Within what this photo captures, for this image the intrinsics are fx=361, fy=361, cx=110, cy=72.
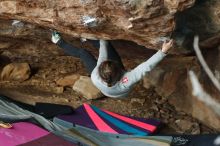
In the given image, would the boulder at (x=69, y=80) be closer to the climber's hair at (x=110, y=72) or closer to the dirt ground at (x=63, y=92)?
the dirt ground at (x=63, y=92)

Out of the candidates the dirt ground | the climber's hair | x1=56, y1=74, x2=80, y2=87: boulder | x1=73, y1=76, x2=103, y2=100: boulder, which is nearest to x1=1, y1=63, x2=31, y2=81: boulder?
the dirt ground

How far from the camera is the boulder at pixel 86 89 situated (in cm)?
404

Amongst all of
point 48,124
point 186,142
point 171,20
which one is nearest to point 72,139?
point 48,124

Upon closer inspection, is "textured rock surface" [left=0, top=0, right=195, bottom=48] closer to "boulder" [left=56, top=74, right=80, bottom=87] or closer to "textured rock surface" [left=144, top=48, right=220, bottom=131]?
"textured rock surface" [left=144, top=48, right=220, bottom=131]

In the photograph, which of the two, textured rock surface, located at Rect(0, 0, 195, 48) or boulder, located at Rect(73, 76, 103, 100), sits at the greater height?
textured rock surface, located at Rect(0, 0, 195, 48)

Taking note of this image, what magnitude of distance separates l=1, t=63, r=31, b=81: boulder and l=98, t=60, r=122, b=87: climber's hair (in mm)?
→ 1990

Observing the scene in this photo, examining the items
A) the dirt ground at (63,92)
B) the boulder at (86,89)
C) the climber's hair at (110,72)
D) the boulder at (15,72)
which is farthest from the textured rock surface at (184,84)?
the boulder at (15,72)

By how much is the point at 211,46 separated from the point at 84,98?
5.55 ft

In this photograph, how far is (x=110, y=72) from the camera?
2637 mm

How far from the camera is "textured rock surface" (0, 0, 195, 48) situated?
2.07 m

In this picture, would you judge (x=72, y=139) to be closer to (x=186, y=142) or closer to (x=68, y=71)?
(x=186, y=142)

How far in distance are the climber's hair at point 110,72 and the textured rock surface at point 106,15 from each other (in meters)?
0.21

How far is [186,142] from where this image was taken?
300 cm

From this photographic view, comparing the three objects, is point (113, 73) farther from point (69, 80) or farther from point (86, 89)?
point (69, 80)
